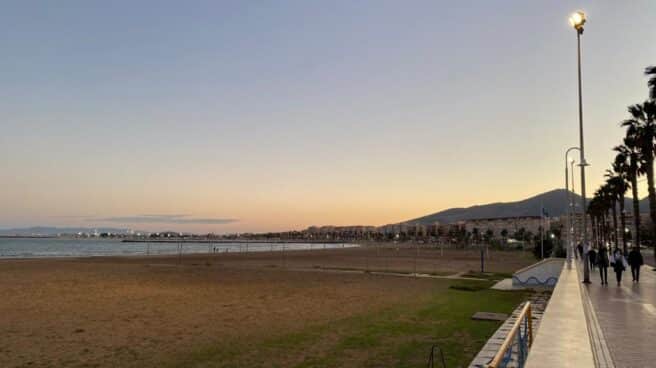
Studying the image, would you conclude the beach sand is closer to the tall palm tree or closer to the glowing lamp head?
the glowing lamp head

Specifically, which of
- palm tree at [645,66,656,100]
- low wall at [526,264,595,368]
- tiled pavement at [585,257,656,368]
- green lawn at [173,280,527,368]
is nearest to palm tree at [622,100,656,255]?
palm tree at [645,66,656,100]

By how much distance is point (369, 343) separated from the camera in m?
13.4

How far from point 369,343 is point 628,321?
252 inches

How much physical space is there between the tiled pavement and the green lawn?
315cm

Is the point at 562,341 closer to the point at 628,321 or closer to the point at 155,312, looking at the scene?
the point at 628,321

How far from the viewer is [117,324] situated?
16594 mm

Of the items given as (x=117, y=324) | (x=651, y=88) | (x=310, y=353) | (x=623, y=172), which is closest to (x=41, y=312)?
(x=117, y=324)

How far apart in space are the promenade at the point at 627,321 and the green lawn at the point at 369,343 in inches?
125

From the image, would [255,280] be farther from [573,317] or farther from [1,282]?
[573,317]

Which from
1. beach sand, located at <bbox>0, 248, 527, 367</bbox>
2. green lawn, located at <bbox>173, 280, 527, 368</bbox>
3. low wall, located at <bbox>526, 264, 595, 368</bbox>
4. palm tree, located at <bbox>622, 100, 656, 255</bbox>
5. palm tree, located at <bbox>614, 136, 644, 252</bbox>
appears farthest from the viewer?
palm tree, located at <bbox>614, 136, 644, 252</bbox>

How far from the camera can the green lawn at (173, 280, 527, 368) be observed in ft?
38.1

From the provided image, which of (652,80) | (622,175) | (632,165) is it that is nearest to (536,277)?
(652,80)

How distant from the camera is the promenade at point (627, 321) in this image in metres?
8.05

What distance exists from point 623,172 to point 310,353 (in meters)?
53.9
